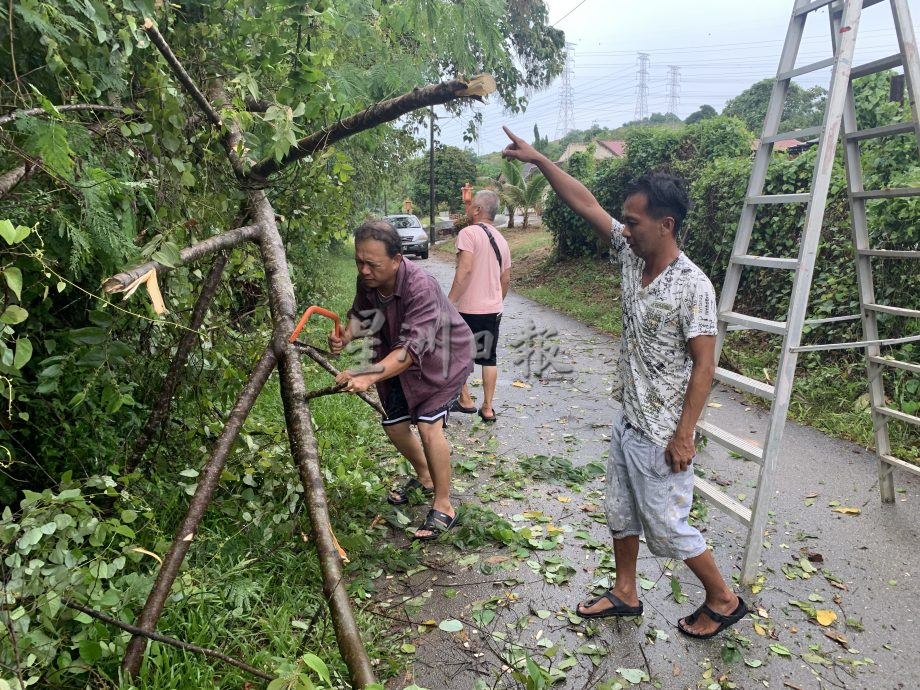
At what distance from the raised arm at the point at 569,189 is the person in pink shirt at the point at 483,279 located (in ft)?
7.84

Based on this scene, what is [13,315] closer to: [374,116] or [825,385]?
[374,116]

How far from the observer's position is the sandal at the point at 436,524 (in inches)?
146

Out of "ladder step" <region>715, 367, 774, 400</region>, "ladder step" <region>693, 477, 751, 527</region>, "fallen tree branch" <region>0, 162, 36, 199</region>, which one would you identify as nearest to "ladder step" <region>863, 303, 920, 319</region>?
"ladder step" <region>715, 367, 774, 400</region>

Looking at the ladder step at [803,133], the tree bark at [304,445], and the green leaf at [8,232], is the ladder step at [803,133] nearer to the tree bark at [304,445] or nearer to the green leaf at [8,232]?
the tree bark at [304,445]

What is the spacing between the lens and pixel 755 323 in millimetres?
3275

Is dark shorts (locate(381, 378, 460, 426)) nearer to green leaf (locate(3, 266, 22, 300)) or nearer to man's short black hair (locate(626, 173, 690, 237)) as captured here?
man's short black hair (locate(626, 173, 690, 237))

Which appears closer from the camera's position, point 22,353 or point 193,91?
point 22,353

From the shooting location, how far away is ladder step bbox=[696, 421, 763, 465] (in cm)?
318

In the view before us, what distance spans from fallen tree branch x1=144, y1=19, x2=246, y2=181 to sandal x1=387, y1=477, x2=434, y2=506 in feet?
7.35

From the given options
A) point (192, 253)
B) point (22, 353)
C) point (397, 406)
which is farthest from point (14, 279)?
point (397, 406)

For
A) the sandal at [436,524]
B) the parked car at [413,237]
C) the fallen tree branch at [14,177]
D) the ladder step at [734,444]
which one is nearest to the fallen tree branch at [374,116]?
the fallen tree branch at [14,177]

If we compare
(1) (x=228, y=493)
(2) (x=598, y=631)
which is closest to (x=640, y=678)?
(2) (x=598, y=631)

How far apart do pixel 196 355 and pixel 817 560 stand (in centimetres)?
369

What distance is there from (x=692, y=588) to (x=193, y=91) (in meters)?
3.46
